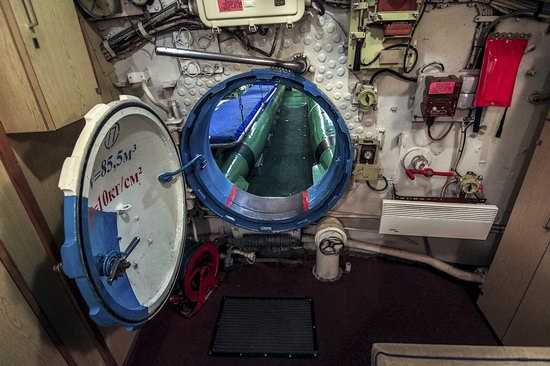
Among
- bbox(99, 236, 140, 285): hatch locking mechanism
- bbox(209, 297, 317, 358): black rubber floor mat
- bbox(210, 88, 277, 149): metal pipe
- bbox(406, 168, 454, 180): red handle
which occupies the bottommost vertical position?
bbox(209, 297, 317, 358): black rubber floor mat

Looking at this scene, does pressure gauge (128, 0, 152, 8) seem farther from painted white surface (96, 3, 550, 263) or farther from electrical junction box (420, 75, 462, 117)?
electrical junction box (420, 75, 462, 117)

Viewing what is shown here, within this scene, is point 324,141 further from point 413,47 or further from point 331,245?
point 413,47

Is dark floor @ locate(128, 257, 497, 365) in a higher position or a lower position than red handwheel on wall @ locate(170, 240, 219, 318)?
lower

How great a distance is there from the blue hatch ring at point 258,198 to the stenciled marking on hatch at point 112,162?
0.80 m

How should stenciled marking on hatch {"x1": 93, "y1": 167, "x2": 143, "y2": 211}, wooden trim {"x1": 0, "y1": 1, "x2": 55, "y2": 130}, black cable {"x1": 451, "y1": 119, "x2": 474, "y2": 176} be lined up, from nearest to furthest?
1. wooden trim {"x1": 0, "y1": 1, "x2": 55, "y2": 130}
2. stenciled marking on hatch {"x1": 93, "y1": 167, "x2": 143, "y2": 211}
3. black cable {"x1": 451, "y1": 119, "x2": 474, "y2": 176}

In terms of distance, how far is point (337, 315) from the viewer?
266 centimetres

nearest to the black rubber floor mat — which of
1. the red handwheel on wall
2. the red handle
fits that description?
the red handwheel on wall

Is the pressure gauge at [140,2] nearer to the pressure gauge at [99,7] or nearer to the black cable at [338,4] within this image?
the pressure gauge at [99,7]

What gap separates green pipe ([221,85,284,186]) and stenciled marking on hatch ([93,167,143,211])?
1.94 m

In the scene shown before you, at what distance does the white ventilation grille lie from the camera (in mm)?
2381

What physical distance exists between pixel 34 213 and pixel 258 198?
6.58 ft

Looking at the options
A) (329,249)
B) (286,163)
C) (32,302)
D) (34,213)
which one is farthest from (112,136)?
(286,163)

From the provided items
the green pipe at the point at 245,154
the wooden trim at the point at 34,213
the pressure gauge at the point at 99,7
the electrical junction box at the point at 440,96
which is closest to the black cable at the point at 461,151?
the electrical junction box at the point at 440,96

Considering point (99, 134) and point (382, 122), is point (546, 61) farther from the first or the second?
point (99, 134)
